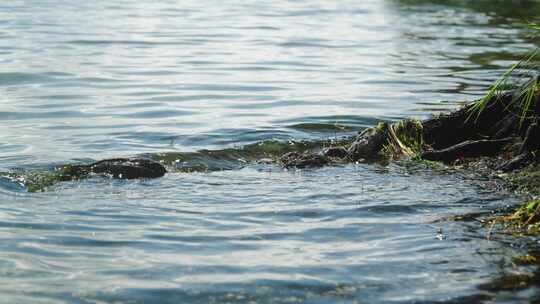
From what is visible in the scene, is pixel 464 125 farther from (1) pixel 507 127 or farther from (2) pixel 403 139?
(2) pixel 403 139

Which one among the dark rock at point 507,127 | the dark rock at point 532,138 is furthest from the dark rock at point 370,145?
the dark rock at point 532,138

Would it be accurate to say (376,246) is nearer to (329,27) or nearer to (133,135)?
(133,135)

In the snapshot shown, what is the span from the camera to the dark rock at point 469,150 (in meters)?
9.40

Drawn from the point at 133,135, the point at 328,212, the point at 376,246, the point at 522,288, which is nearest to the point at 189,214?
the point at 328,212

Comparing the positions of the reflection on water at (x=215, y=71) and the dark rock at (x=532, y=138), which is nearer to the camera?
the dark rock at (x=532, y=138)

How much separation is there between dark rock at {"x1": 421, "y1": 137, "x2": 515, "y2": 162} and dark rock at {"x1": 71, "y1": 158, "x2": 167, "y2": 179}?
2513mm

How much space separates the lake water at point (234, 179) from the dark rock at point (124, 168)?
0.61 feet

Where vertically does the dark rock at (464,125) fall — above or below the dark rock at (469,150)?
above

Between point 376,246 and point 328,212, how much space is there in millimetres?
1014

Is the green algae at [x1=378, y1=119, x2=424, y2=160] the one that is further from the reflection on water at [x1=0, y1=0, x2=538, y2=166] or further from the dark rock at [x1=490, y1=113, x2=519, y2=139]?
the reflection on water at [x1=0, y1=0, x2=538, y2=166]

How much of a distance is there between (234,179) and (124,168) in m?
0.98

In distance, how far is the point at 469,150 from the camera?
943 centimetres

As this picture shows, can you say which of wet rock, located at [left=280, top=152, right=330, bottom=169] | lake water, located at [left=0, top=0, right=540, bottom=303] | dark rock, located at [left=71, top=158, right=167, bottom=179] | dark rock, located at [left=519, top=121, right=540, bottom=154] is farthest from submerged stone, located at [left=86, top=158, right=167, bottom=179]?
dark rock, located at [left=519, top=121, right=540, bottom=154]

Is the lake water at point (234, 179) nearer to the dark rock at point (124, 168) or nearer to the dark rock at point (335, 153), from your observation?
the dark rock at point (124, 168)
